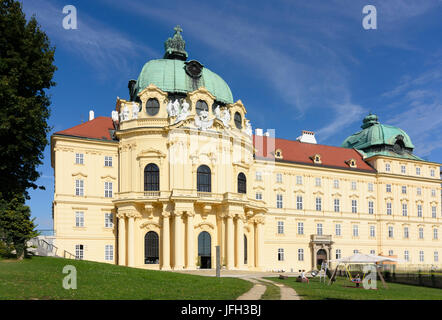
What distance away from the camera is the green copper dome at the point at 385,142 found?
6806 centimetres

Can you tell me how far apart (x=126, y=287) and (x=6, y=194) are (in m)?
15.9

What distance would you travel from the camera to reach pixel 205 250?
48.8 meters

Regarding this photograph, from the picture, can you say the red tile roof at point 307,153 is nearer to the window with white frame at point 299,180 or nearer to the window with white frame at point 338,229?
the window with white frame at point 299,180

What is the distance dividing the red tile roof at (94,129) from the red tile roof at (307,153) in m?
18.1

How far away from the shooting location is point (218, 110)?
5138cm

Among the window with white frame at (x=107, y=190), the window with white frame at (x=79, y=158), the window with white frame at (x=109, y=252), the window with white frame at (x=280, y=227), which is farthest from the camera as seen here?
the window with white frame at (x=280, y=227)

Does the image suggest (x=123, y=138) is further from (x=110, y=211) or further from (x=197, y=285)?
(x=197, y=285)

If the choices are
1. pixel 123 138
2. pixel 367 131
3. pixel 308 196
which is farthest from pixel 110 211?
pixel 367 131

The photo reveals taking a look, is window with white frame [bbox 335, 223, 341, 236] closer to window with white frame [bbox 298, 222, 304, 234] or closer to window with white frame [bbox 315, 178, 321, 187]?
window with white frame [bbox 298, 222, 304, 234]

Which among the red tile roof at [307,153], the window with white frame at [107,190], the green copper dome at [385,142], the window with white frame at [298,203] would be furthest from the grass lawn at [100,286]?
the green copper dome at [385,142]

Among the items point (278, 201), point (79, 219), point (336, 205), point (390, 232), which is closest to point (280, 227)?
point (278, 201)

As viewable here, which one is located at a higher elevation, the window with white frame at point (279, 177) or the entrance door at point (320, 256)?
the window with white frame at point (279, 177)

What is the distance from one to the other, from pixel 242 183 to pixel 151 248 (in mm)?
11912

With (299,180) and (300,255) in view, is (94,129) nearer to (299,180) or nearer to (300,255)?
(299,180)
